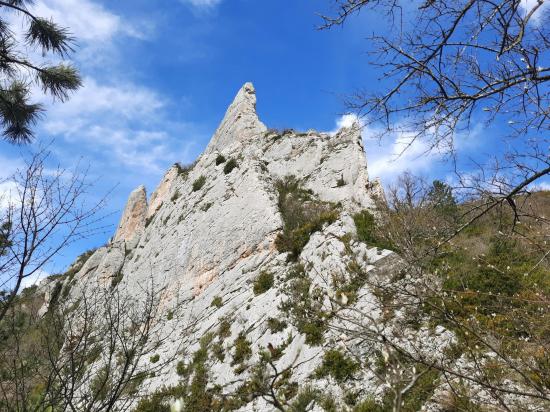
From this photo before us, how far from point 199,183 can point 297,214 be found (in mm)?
6474

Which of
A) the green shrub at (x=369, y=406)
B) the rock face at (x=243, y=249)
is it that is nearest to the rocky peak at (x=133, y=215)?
the rock face at (x=243, y=249)

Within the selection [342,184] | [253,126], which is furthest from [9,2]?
[253,126]

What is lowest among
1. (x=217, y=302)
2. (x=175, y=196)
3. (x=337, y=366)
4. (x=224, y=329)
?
(x=337, y=366)

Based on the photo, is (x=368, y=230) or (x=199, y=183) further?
(x=199, y=183)

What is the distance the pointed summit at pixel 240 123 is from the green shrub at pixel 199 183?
257 cm

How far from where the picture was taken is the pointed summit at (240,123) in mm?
19938

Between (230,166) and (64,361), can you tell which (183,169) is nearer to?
(230,166)

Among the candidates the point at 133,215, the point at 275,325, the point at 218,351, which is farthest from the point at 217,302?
the point at 133,215

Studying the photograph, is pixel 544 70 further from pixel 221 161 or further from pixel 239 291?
pixel 221 161

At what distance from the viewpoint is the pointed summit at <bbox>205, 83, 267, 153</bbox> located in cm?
Result: 1994

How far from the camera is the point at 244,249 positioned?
12.1m

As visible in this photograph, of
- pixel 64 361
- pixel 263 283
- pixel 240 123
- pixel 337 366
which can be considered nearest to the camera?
pixel 64 361

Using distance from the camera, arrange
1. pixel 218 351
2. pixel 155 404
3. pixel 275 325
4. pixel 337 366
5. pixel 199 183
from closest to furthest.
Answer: pixel 337 366, pixel 155 404, pixel 275 325, pixel 218 351, pixel 199 183

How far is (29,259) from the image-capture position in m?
3.78
